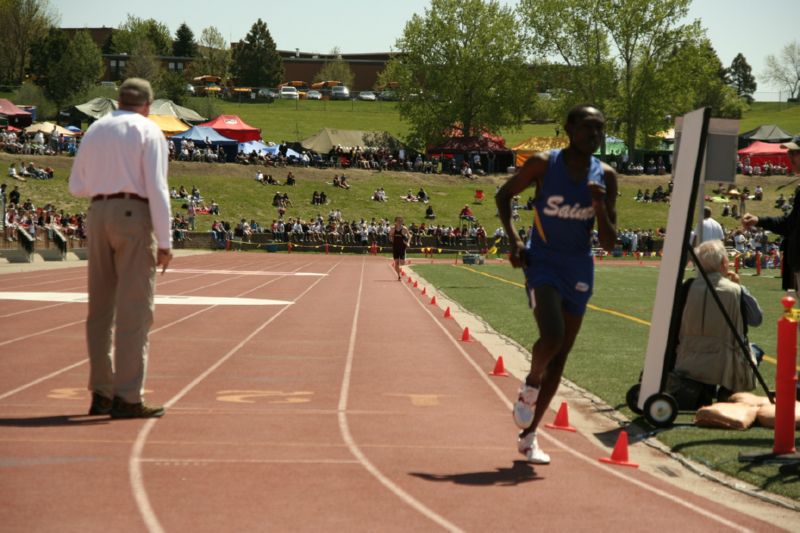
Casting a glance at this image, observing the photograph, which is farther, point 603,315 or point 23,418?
point 603,315

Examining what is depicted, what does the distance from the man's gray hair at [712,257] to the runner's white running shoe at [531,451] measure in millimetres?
2838

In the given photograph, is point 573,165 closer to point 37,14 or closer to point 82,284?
point 82,284

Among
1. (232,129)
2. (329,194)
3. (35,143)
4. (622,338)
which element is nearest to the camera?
(622,338)

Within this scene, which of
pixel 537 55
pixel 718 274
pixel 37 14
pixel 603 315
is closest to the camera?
pixel 718 274

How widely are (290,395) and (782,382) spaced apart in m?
3.96

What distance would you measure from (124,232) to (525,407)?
274cm

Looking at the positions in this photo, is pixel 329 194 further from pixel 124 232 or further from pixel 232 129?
pixel 124 232

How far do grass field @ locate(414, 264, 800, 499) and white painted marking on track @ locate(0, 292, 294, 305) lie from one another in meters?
4.00

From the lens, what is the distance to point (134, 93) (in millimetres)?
7469

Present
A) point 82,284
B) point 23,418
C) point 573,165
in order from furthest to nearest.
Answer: point 82,284 → point 23,418 → point 573,165

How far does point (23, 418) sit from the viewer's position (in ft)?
24.8

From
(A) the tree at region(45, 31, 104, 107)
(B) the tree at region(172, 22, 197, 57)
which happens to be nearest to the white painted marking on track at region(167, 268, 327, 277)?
(A) the tree at region(45, 31, 104, 107)

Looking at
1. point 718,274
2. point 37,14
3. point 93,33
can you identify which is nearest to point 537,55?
point 37,14

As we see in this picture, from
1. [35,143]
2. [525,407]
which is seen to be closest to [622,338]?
[525,407]
